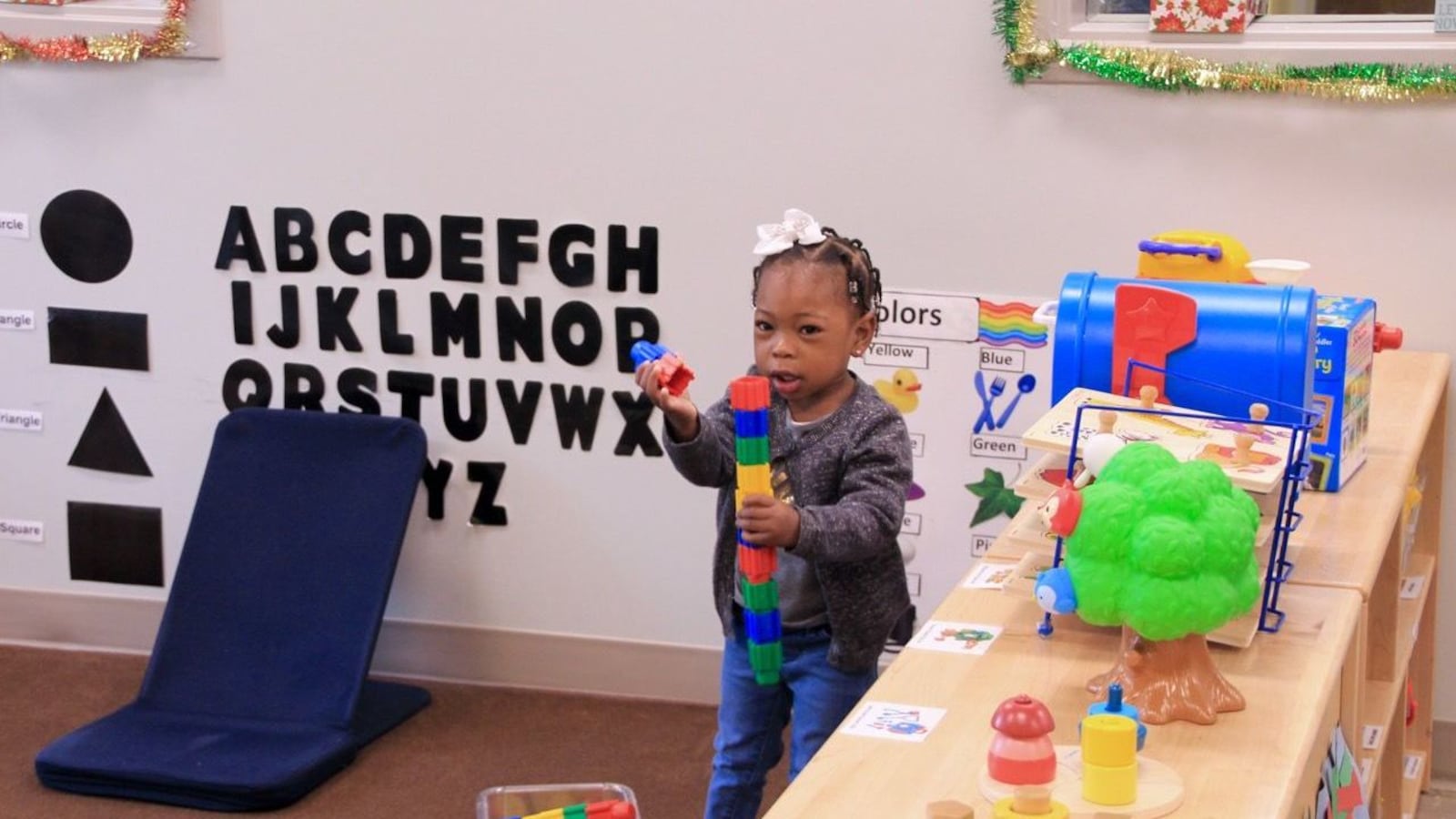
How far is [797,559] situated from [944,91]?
1.23 metres

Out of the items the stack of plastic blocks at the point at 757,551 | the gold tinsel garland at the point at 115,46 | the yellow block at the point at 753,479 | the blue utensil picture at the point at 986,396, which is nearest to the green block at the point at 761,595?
the stack of plastic blocks at the point at 757,551

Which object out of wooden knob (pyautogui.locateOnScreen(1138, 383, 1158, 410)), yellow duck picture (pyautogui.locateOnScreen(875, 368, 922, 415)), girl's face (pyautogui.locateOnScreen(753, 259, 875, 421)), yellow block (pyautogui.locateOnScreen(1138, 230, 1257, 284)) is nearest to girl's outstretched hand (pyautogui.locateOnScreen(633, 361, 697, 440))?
girl's face (pyautogui.locateOnScreen(753, 259, 875, 421))

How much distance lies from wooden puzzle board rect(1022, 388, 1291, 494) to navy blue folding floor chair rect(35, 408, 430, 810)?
1722mm

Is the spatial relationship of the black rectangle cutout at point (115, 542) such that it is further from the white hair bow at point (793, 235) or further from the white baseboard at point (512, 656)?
the white hair bow at point (793, 235)

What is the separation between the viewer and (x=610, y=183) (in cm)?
335

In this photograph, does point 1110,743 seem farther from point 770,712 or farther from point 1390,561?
point 1390,561

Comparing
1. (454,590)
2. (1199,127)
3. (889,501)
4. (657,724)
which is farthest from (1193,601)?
(454,590)

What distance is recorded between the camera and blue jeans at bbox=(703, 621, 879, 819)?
7.35 feet

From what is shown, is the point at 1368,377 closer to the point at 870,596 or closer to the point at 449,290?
the point at 870,596

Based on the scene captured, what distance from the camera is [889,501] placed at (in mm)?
2127

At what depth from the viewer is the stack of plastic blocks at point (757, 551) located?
2.00 metres

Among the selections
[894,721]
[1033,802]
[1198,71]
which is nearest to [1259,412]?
[894,721]

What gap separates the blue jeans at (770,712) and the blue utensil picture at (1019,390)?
0.98 m

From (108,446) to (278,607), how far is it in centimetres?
62
